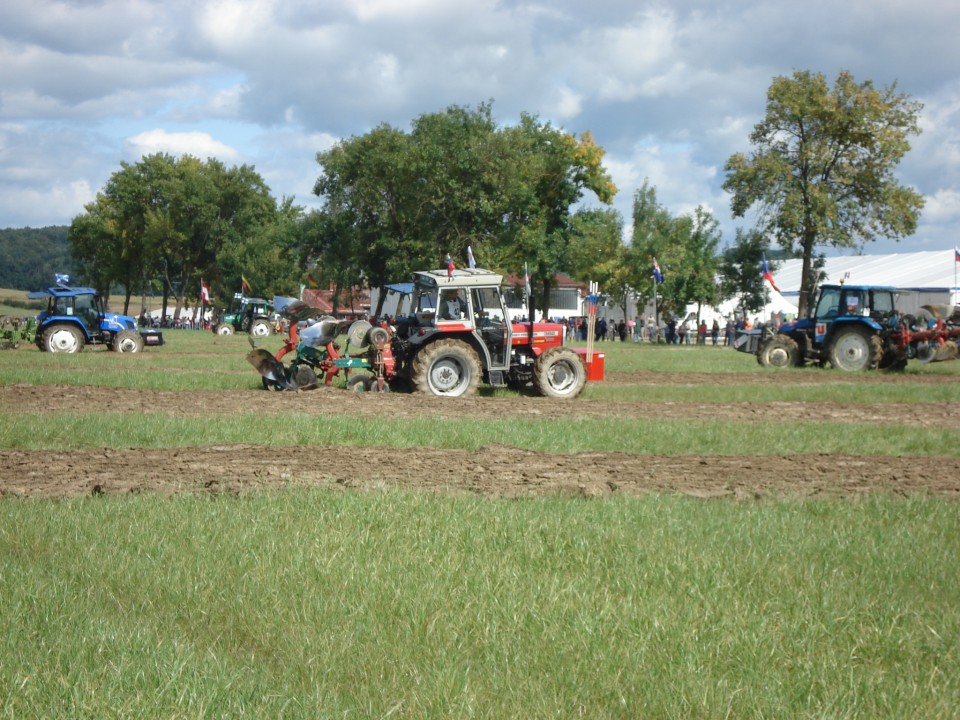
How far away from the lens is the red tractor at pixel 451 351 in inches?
703

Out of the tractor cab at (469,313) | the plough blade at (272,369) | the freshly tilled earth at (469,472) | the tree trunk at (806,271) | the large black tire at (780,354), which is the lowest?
the freshly tilled earth at (469,472)

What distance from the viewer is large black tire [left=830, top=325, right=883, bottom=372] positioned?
81.4 feet

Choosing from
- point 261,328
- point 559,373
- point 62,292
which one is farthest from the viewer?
point 261,328

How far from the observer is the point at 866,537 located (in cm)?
705

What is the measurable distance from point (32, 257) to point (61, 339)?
14939 cm

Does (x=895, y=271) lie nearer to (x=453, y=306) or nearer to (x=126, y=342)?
(x=126, y=342)

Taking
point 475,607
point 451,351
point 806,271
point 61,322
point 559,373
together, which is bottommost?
point 475,607

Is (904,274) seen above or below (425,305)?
above

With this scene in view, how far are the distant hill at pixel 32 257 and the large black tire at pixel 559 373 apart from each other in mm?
134742

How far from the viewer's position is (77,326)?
3164 cm

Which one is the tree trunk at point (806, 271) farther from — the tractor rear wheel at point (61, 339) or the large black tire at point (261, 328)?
the tractor rear wheel at point (61, 339)

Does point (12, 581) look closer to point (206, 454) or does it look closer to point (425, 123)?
point (206, 454)

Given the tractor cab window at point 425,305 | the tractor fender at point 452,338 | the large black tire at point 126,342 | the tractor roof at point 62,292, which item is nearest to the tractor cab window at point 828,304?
the tractor fender at point 452,338

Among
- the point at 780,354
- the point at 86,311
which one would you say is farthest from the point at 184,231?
the point at 780,354
